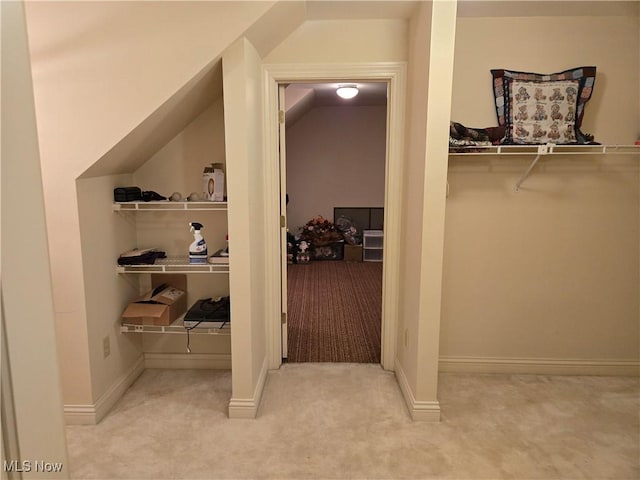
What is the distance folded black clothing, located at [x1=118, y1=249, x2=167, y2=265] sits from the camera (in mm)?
2465

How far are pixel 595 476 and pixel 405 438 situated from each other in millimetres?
838

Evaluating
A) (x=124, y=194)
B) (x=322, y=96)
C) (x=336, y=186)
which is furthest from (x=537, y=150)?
(x=336, y=186)

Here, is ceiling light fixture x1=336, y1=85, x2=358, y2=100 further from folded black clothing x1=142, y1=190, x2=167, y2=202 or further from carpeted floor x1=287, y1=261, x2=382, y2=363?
folded black clothing x1=142, y1=190, x2=167, y2=202

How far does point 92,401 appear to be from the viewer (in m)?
2.24

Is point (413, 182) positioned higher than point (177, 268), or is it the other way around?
point (413, 182)

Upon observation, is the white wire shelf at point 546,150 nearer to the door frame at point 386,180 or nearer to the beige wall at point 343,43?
the door frame at point 386,180

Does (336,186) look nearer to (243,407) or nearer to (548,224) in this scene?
(548,224)

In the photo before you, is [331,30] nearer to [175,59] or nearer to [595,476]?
[175,59]

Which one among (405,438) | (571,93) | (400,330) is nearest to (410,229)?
(400,330)

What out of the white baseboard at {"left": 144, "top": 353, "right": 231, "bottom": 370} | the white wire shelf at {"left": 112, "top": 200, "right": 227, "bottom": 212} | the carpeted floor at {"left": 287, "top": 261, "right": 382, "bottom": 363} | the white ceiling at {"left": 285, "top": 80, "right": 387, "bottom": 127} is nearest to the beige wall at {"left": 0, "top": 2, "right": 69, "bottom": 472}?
the white wire shelf at {"left": 112, "top": 200, "right": 227, "bottom": 212}

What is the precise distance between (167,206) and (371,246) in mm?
4194

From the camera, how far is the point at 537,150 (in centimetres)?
250

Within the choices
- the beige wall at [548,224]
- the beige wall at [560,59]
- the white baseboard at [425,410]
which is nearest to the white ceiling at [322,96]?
the beige wall at [560,59]

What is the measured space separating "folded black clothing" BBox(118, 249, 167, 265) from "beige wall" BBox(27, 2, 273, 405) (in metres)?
0.57
